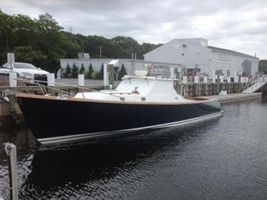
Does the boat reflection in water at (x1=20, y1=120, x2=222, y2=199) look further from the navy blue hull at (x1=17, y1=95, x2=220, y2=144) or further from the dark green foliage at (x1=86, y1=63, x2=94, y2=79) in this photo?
the dark green foliage at (x1=86, y1=63, x2=94, y2=79)

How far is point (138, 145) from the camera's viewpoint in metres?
14.0

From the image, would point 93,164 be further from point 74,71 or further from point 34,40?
point 34,40

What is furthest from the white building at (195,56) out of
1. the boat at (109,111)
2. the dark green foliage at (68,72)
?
the boat at (109,111)

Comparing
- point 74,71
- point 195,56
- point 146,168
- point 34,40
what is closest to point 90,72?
point 74,71

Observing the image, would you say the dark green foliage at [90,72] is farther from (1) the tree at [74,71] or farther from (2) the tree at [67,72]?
(2) the tree at [67,72]

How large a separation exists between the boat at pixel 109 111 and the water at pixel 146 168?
23.5 inches

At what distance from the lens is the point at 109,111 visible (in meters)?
14.2

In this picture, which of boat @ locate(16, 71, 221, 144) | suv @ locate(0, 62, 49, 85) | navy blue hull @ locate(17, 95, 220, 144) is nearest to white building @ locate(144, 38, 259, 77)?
suv @ locate(0, 62, 49, 85)

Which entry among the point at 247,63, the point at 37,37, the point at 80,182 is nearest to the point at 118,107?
the point at 80,182

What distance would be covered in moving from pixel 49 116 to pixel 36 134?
2.93 ft

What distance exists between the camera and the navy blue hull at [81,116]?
1280 centimetres

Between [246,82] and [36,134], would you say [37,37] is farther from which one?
[36,134]

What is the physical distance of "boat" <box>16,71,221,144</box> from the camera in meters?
12.9

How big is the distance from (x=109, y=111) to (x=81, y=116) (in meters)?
1.27
